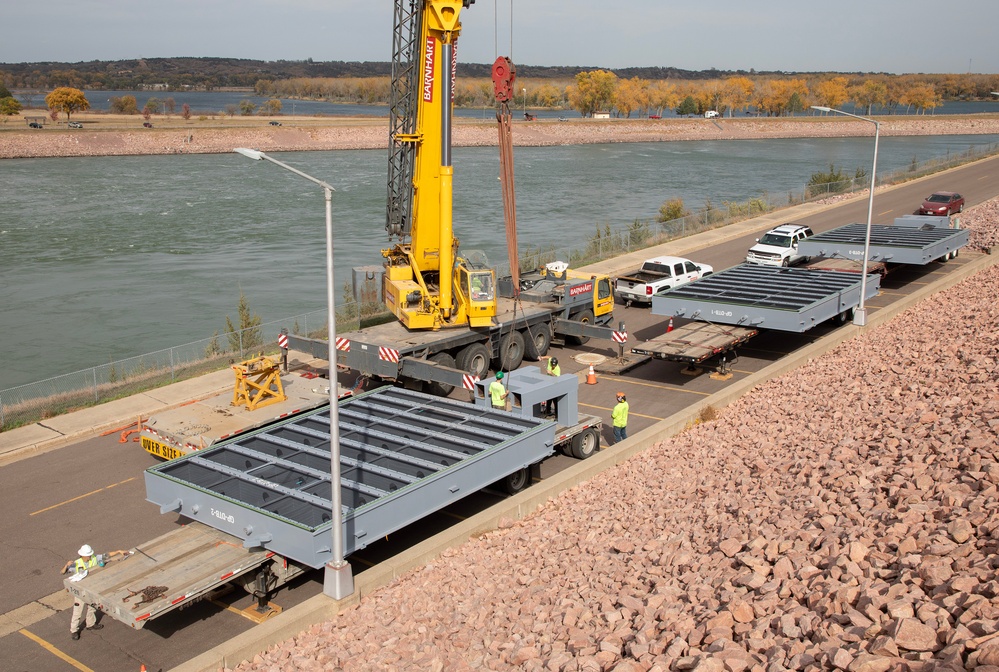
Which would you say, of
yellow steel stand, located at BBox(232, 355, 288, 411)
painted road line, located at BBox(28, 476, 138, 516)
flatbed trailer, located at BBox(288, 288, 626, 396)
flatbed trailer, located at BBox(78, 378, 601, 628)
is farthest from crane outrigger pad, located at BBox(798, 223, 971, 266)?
painted road line, located at BBox(28, 476, 138, 516)

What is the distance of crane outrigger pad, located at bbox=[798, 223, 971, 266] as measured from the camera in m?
32.3

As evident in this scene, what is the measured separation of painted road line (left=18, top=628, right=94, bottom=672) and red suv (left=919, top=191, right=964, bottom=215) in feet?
152

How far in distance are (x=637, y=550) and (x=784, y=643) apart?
3888 millimetres

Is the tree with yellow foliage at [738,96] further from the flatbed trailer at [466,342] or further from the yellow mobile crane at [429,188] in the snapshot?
the yellow mobile crane at [429,188]

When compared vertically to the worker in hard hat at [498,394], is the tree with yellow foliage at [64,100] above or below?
above

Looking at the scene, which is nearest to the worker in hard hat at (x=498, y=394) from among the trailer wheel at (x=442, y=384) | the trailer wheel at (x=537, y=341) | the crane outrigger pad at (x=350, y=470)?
the crane outrigger pad at (x=350, y=470)

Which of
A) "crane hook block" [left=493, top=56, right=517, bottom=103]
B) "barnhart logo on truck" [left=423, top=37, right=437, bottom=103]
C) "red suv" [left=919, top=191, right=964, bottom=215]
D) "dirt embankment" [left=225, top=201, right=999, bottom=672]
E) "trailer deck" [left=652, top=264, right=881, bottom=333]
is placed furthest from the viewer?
"red suv" [left=919, top=191, right=964, bottom=215]

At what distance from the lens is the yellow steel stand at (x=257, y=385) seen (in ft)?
64.2

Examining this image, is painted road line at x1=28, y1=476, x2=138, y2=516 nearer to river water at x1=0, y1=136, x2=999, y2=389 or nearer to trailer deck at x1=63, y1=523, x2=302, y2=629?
trailer deck at x1=63, y1=523, x2=302, y2=629

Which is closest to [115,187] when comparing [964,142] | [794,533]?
[794,533]

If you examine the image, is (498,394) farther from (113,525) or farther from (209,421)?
(113,525)

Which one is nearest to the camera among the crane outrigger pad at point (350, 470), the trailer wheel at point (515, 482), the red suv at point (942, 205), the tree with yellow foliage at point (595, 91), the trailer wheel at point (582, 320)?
the crane outrigger pad at point (350, 470)

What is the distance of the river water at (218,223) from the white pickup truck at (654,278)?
1437 centimetres

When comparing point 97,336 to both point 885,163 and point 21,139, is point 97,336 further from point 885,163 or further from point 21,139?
point 885,163
